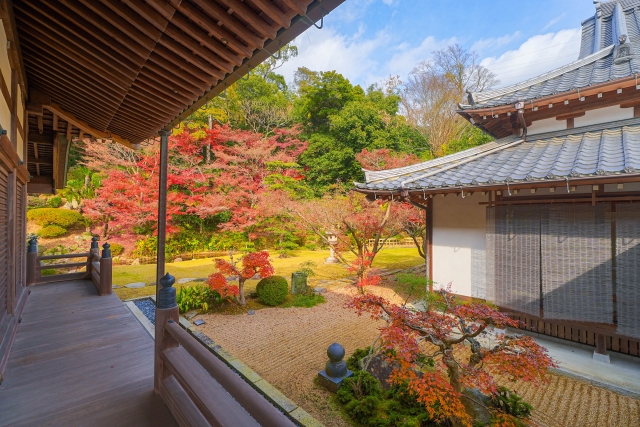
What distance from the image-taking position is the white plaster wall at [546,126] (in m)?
5.13

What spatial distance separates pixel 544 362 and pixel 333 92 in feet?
59.3

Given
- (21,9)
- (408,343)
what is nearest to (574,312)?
(408,343)

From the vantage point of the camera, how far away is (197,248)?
13539 mm

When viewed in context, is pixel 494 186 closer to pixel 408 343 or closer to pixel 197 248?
pixel 408 343

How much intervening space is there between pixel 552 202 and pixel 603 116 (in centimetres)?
193

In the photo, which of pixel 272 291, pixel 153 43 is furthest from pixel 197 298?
pixel 153 43

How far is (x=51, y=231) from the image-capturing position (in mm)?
12383

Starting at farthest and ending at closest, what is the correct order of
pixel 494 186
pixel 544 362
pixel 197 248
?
pixel 197 248
pixel 494 186
pixel 544 362

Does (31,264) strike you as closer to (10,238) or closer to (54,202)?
(10,238)

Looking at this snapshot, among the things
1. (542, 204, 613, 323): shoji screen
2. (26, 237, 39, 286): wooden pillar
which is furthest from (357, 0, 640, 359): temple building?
(26, 237, 39, 286): wooden pillar

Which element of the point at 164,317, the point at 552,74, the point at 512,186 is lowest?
the point at 164,317

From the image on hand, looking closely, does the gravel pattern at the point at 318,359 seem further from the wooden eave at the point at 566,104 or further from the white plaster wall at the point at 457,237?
the wooden eave at the point at 566,104

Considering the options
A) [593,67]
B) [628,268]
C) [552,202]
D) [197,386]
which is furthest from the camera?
[593,67]

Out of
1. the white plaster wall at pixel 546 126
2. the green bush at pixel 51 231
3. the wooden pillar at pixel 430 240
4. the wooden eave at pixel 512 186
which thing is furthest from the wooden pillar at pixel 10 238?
the green bush at pixel 51 231
